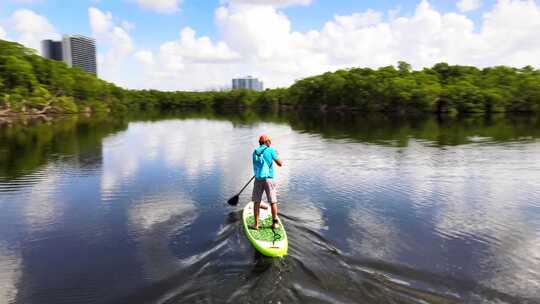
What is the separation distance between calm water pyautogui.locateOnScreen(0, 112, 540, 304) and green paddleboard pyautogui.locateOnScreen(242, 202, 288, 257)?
1.18 feet

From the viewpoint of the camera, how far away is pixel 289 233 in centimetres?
1334

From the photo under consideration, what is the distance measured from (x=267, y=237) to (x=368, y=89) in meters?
119

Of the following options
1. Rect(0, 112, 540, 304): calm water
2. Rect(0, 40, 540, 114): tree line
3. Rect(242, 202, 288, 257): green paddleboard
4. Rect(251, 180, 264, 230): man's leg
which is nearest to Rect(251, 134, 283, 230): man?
Rect(251, 180, 264, 230): man's leg

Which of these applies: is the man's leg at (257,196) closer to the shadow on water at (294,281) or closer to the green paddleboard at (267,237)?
the green paddleboard at (267,237)

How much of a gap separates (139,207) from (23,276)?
22.6 ft

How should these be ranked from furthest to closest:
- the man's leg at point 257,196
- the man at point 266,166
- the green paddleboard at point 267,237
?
the man's leg at point 257,196 → the man at point 266,166 → the green paddleboard at point 267,237

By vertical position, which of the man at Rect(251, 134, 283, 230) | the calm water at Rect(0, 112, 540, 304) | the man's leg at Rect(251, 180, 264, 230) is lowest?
the calm water at Rect(0, 112, 540, 304)

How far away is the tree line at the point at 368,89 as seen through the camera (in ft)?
327

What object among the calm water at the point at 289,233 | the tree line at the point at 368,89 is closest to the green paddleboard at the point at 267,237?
the calm water at the point at 289,233

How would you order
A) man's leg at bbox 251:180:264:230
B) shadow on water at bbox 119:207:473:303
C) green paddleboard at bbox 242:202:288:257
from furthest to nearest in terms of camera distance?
man's leg at bbox 251:180:264:230
green paddleboard at bbox 242:202:288:257
shadow on water at bbox 119:207:473:303

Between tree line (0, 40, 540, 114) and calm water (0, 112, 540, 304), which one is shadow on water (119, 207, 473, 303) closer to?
calm water (0, 112, 540, 304)

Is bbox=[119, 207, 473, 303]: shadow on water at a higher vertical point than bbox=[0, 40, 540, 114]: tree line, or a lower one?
lower

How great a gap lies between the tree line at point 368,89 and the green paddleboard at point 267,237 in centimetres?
10016

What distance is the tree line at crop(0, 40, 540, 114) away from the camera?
9969 centimetres
